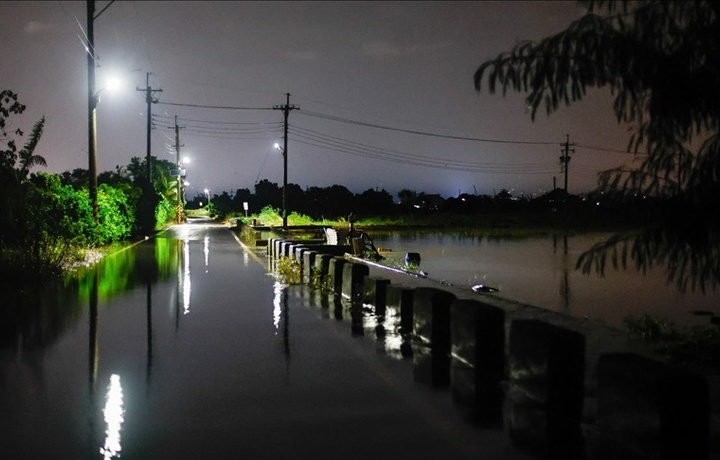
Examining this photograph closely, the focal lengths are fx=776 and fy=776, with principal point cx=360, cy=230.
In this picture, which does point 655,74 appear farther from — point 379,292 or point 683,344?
point 379,292

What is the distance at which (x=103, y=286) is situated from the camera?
17906 millimetres

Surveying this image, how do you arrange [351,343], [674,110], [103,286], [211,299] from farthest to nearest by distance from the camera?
[103,286] < [211,299] < [351,343] < [674,110]

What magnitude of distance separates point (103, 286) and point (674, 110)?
15.0 meters

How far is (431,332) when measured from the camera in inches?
385

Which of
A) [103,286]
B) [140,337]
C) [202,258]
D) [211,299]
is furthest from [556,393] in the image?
[202,258]

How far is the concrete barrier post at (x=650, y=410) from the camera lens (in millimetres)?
4910

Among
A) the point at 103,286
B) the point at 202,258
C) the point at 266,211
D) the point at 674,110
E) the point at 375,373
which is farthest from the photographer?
the point at 266,211

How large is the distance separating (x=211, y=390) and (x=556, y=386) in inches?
131

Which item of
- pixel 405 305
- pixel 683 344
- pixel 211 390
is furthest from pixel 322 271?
pixel 211 390

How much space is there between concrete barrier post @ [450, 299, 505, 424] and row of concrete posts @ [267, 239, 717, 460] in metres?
0.01

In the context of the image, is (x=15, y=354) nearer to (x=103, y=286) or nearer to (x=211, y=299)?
(x=211, y=299)

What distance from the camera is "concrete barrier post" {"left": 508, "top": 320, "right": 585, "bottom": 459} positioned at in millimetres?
6121

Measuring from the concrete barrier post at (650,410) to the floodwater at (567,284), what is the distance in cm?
471

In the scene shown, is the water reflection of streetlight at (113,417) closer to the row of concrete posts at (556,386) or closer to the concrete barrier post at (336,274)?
the row of concrete posts at (556,386)
